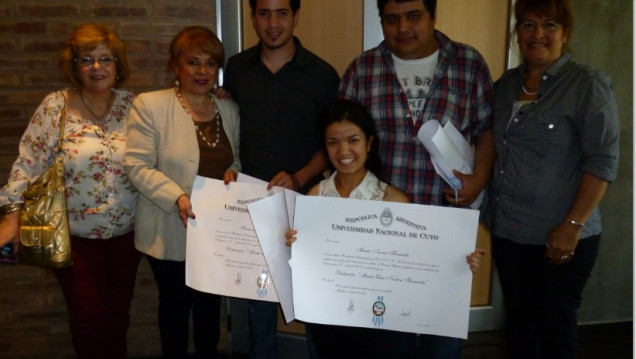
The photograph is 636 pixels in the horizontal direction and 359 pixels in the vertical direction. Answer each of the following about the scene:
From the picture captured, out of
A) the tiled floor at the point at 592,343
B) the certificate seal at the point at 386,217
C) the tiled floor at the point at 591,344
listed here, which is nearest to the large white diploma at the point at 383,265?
the certificate seal at the point at 386,217

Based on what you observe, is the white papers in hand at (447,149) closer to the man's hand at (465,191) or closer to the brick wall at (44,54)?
the man's hand at (465,191)

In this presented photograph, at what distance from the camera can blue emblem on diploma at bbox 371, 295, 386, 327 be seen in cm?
167

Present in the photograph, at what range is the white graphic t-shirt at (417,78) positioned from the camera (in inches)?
75.7

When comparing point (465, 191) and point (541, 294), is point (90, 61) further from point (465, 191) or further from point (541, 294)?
point (541, 294)

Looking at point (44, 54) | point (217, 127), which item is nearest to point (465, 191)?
point (217, 127)

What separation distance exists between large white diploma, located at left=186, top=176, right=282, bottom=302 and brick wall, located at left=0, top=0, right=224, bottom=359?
1.01 meters

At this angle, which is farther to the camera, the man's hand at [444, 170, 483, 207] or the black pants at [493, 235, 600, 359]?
the man's hand at [444, 170, 483, 207]

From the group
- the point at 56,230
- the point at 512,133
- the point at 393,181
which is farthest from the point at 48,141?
the point at 512,133

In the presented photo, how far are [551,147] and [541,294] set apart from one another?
546mm

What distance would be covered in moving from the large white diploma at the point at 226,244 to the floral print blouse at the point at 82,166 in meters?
0.38

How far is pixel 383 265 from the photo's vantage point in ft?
5.46

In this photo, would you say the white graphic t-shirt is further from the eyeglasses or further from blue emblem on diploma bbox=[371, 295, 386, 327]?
the eyeglasses

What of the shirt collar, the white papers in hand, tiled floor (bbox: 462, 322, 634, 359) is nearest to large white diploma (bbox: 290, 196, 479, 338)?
the white papers in hand

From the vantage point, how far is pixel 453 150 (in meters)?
1.82
